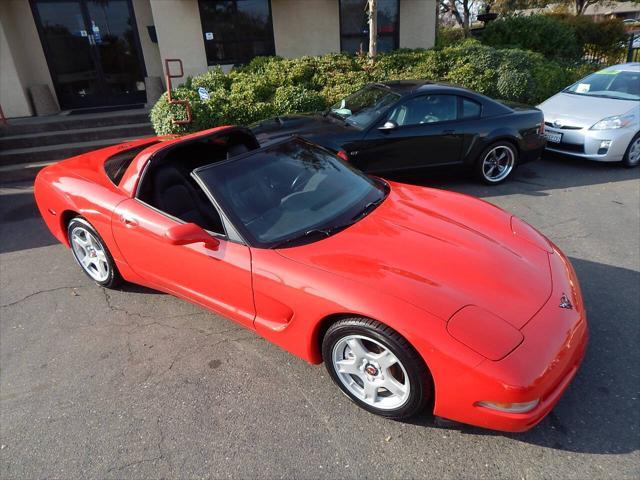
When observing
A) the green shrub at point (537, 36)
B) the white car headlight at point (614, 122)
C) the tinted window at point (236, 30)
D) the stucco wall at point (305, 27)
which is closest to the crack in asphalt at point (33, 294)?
the white car headlight at point (614, 122)

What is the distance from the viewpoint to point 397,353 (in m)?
2.06

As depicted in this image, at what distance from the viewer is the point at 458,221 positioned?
9.48ft

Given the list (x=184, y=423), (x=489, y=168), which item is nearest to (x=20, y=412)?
(x=184, y=423)

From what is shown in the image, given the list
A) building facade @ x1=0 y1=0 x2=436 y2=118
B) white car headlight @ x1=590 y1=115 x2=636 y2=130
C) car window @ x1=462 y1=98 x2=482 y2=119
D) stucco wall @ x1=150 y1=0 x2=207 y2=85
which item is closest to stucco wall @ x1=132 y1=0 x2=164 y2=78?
building facade @ x1=0 y1=0 x2=436 y2=118

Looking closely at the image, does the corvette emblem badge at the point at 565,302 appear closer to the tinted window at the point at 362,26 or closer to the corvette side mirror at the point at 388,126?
the corvette side mirror at the point at 388,126

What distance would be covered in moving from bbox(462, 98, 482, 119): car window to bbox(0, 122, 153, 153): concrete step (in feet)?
19.5

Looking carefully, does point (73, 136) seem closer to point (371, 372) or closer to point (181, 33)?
point (181, 33)

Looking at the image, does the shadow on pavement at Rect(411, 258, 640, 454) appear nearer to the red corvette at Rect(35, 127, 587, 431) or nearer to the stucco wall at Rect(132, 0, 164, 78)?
the red corvette at Rect(35, 127, 587, 431)

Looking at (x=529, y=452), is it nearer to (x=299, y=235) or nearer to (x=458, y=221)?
(x=458, y=221)

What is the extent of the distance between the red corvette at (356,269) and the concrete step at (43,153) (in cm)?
472

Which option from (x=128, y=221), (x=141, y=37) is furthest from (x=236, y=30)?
(x=128, y=221)

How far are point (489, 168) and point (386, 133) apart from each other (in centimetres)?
172

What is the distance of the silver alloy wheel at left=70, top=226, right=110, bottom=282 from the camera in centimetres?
350

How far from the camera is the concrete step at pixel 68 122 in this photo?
801cm
